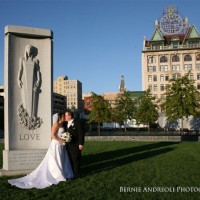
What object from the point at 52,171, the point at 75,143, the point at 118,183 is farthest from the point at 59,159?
the point at 118,183

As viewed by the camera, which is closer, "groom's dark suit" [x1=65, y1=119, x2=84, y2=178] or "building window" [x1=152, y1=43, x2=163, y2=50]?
"groom's dark suit" [x1=65, y1=119, x2=84, y2=178]

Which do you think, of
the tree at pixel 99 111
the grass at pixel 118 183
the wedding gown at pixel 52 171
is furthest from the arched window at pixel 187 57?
the wedding gown at pixel 52 171

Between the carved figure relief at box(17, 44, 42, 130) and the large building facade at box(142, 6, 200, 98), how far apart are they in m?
77.8

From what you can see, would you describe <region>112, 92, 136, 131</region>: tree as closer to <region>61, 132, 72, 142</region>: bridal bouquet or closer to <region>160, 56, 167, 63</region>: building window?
<region>160, 56, 167, 63</region>: building window

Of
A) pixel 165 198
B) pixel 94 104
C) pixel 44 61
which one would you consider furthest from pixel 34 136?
pixel 94 104

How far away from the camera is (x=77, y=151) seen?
34.2ft

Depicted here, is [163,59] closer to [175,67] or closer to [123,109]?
[175,67]

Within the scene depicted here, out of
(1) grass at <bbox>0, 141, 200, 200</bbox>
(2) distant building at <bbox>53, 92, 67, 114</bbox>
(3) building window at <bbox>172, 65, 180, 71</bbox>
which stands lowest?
(1) grass at <bbox>0, 141, 200, 200</bbox>

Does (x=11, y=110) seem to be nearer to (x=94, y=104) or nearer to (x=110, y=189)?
(x=110, y=189)

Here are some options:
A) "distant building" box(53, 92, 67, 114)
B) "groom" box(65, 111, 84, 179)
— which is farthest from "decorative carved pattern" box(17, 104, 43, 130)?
"distant building" box(53, 92, 67, 114)

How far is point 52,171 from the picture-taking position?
972 centimetres

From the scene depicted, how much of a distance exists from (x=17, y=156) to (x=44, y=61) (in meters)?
3.97

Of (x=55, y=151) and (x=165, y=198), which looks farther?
(x=55, y=151)

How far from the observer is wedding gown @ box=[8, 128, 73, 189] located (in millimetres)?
9195
